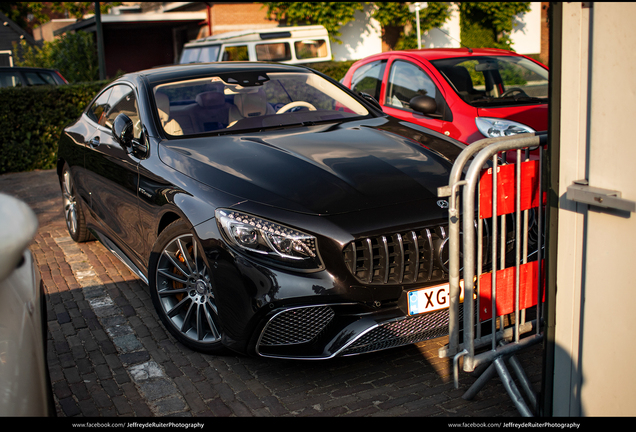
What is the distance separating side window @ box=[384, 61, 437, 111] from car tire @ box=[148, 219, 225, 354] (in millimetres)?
3905

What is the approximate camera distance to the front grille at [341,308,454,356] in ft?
9.86

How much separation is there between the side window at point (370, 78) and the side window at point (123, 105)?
305cm

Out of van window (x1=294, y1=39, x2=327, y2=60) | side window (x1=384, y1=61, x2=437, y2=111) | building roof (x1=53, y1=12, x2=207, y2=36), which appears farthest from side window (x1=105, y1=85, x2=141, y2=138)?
building roof (x1=53, y1=12, x2=207, y2=36)

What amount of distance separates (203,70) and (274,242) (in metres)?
2.38

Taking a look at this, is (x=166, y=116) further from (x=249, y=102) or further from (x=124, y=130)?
(x=249, y=102)

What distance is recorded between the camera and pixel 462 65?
22.4 feet

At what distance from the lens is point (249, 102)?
187 inches

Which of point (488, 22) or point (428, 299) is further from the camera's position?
point (488, 22)

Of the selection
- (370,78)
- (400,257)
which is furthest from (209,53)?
(400,257)

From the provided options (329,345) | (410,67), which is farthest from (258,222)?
(410,67)

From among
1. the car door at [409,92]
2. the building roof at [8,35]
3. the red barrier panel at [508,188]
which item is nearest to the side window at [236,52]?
the car door at [409,92]

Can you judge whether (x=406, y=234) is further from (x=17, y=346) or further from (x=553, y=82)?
(x=17, y=346)

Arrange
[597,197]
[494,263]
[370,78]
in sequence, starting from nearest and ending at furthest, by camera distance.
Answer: [597,197]
[494,263]
[370,78]

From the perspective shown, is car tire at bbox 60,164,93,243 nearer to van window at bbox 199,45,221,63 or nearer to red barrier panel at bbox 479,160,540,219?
red barrier panel at bbox 479,160,540,219
